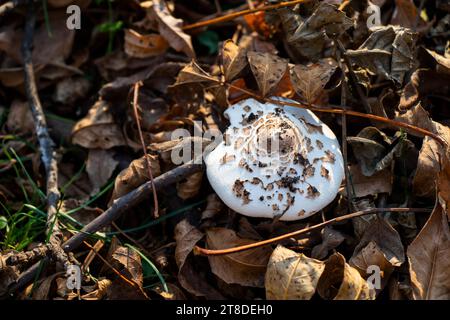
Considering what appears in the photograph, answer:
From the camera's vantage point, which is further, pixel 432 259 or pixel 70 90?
pixel 70 90

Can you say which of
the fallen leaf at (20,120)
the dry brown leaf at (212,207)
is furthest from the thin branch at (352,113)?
the fallen leaf at (20,120)

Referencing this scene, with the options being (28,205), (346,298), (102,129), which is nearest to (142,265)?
(28,205)

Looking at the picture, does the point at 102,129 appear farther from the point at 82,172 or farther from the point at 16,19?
the point at 16,19

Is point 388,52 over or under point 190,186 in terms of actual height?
over

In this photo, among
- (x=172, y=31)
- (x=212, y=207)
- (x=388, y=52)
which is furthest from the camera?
(x=172, y=31)

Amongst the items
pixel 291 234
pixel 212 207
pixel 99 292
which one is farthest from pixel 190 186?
pixel 99 292

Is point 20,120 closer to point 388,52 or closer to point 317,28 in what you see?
point 317,28

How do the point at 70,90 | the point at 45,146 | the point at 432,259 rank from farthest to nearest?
the point at 70,90
the point at 45,146
the point at 432,259
